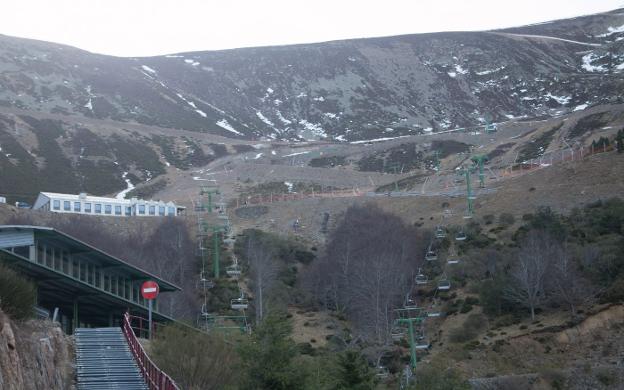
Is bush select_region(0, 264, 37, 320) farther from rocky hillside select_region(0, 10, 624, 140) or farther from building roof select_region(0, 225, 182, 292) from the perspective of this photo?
rocky hillside select_region(0, 10, 624, 140)

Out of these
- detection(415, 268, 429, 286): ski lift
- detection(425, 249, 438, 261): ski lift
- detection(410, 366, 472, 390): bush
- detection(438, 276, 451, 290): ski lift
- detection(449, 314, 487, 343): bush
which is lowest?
detection(449, 314, 487, 343): bush

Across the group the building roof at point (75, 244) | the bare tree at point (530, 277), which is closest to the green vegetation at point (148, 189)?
the bare tree at point (530, 277)

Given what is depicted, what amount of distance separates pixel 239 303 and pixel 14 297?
32.1m

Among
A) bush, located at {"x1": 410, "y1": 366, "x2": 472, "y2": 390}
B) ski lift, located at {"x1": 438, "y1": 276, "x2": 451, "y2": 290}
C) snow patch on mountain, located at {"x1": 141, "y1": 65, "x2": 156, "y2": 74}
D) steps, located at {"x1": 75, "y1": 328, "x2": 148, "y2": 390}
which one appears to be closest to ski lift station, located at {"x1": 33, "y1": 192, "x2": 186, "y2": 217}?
ski lift, located at {"x1": 438, "y1": 276, "x2": 451, "y2": 290}

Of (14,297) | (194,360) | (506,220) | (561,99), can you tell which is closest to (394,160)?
(506,220)

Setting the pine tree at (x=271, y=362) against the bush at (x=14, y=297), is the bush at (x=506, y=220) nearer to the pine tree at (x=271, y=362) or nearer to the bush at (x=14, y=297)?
the pine tree at (x=271, y=362)

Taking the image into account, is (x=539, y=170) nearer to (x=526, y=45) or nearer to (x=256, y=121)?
(x=256, y=121)

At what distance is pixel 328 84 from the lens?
177 meters

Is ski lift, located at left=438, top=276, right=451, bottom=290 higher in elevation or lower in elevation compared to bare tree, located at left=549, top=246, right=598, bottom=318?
lower

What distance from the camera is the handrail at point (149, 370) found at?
16328 millimetres

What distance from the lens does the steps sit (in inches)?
722

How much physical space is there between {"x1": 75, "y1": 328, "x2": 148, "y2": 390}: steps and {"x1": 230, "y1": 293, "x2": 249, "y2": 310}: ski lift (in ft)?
82.1

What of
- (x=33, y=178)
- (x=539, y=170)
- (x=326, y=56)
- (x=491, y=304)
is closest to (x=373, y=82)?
(x=326, y=56)

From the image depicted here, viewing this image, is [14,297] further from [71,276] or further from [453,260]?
[453,260]
